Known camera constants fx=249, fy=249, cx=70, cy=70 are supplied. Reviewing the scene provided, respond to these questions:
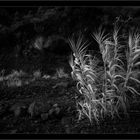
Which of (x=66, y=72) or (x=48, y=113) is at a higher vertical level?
(x=66, y=72)

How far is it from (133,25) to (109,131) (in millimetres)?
3636

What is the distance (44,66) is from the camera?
4988mm

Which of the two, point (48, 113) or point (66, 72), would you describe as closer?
point (48, 113)

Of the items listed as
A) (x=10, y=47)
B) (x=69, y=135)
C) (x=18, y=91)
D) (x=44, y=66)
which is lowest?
(x=69, y=135)

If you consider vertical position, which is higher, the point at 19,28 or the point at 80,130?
the point at 19,28

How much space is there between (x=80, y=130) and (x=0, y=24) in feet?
15.7

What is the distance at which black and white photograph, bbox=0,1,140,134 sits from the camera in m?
2.80

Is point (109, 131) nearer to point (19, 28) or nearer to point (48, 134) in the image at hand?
point (48, 134)

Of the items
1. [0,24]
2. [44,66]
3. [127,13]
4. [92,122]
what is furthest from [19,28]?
[92,122]

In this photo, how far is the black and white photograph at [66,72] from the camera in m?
2.80

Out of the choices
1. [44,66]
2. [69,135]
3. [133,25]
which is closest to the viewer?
[69,135]

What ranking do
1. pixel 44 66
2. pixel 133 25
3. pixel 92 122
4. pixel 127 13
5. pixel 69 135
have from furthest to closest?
pixel 127 13
pixel 133 25
pixel 44 66
pixel 92 122
pixel 69 135

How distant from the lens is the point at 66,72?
4641mm

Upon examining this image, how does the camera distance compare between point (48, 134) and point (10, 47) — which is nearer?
point (48, 134)
